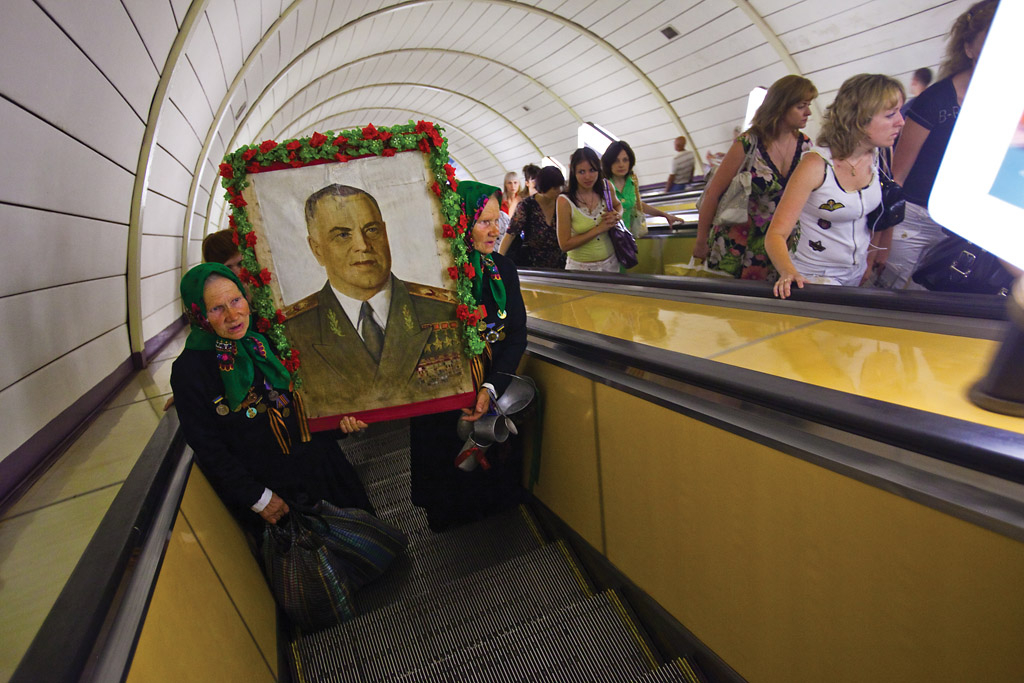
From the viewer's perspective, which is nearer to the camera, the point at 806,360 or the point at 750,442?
the point at 750,442

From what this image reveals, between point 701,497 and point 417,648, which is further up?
point 701,497

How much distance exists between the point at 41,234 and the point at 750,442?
283 centimetres

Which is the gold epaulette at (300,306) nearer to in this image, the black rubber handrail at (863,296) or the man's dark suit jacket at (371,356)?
the man's dark suit jacket at (371,356)

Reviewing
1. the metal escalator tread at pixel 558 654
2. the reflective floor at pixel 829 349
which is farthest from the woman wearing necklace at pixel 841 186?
the metal escalator tread at pixel 558 654

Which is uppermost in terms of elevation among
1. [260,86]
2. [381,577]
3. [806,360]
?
[260,86]

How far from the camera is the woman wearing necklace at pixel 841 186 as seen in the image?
2035 mm

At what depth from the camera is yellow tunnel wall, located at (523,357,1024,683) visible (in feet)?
3.30

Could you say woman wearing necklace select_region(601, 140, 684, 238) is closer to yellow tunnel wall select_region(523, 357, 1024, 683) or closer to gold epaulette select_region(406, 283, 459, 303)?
yellow tunnel wall select_region(523, 357, 1024, 683)

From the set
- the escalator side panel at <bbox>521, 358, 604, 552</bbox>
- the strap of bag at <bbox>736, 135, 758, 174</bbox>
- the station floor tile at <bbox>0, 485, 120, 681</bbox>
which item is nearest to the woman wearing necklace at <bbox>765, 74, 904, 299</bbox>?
the strap of bag at <bbox>736, 135, 758, 174</bbox>

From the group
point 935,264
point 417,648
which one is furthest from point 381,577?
point 935,264

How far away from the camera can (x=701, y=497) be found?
1644 millimetres

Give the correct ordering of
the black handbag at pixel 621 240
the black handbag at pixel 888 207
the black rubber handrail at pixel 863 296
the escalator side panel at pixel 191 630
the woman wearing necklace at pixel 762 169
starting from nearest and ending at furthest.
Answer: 1. the escalator side panel at pixel 191 630
2. the black rubber handrail at pixel 863 296
3. the black handbag at pixel 888 207
4. the woman wearing necklace at pixel 762 169
5. the black handbag at pixel 621 240

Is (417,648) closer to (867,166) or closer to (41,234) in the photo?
(41,234)

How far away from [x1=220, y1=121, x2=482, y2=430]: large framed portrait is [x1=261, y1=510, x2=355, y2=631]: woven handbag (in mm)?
547
